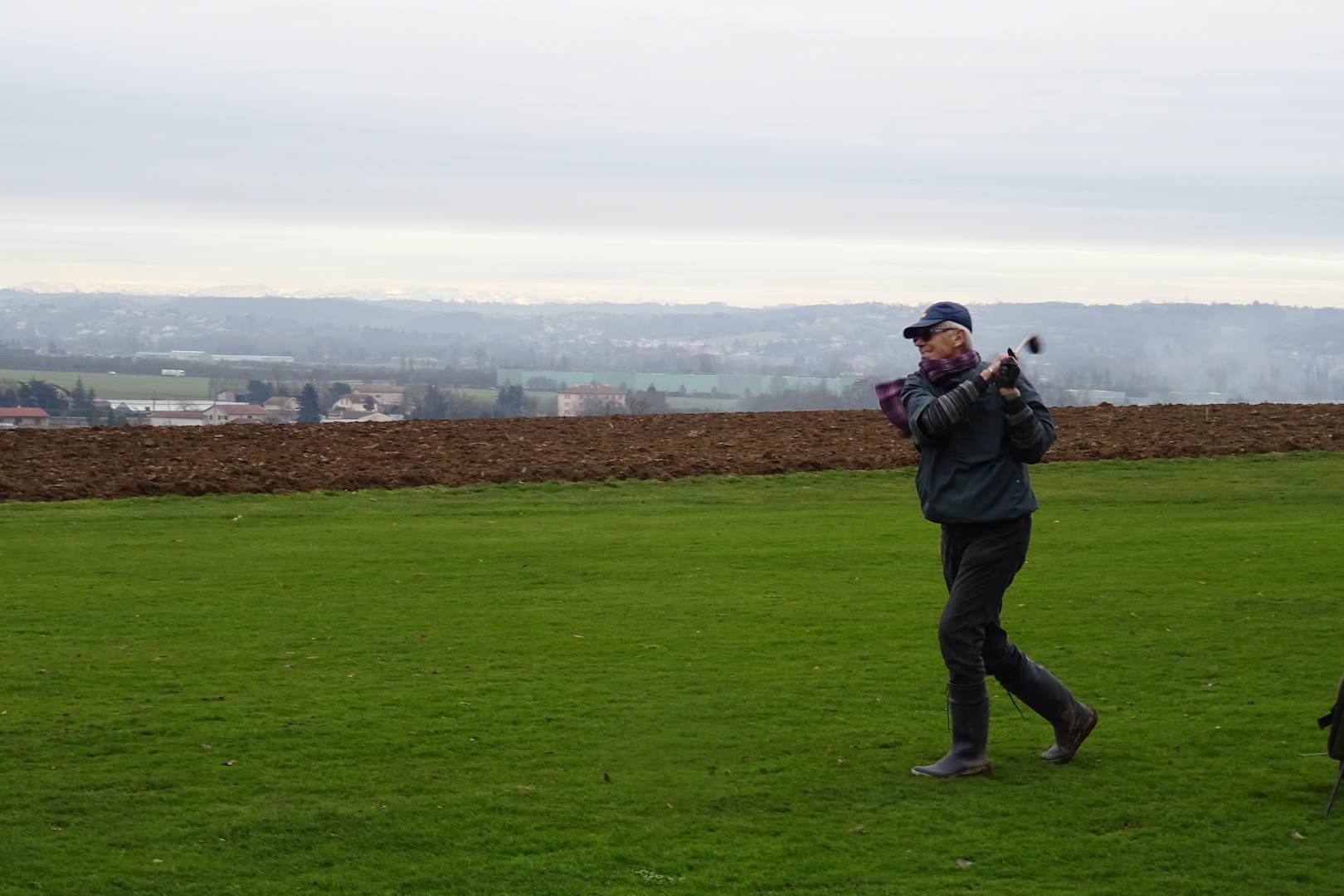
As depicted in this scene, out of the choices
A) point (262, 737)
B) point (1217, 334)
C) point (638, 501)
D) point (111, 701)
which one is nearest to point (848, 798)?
point (262, 737)

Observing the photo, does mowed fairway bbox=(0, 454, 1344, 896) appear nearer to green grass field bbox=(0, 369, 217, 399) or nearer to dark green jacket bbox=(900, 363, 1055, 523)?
dark green jacket bbox=(900, 363, 1055, 523)

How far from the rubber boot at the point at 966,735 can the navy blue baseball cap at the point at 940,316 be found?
→ 1647mm

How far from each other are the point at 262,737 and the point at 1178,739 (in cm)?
461

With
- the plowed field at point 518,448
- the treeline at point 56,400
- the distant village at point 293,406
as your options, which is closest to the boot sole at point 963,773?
the plowed field at point 518,448

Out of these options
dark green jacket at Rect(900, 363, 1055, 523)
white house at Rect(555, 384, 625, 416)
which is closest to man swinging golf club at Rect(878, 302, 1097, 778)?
dark green jacket at Rect(900, 363, 1055, 523)

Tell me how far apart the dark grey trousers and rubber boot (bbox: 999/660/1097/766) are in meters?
0.26

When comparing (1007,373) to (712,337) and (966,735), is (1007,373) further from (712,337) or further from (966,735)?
(712,337)

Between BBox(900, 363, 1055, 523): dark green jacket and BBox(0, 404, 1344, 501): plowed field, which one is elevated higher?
BBox(900, 363, 1055, 523): dark green jacket

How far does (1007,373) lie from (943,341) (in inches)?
17.5

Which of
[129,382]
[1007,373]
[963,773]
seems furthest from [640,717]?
[129,382]

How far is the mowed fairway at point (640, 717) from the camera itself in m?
5.41

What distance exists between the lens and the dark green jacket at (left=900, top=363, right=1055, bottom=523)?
6176mm

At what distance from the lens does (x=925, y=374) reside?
638 cm

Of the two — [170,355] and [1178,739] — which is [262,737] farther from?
[170,355]
